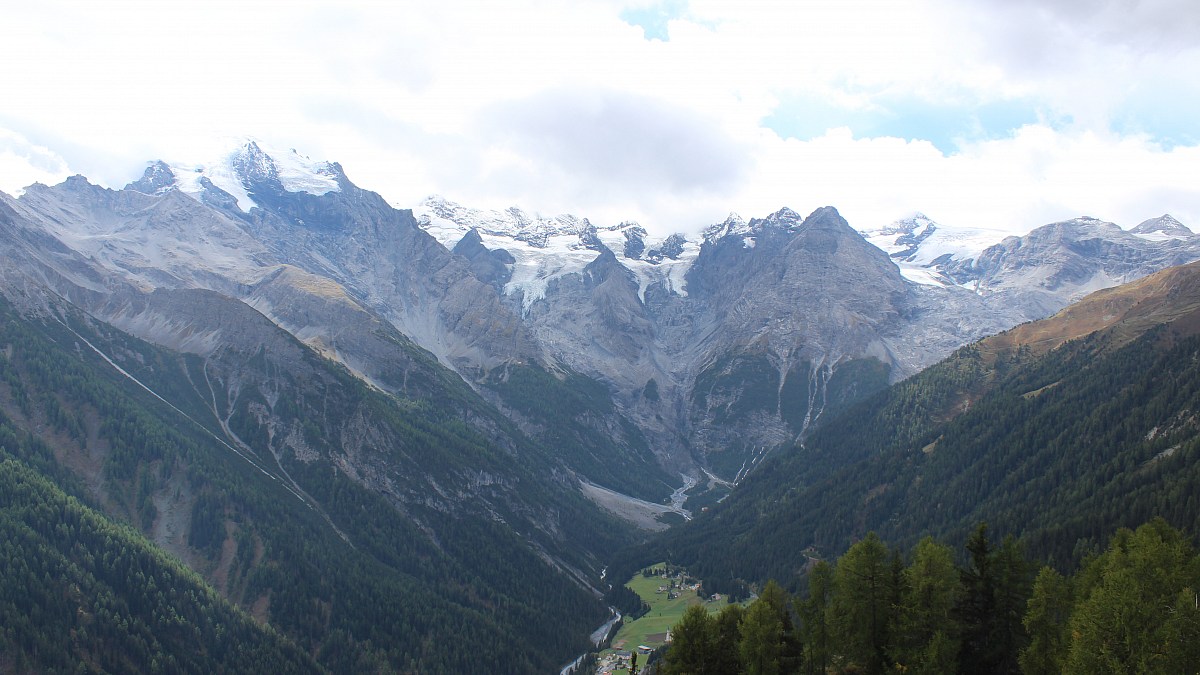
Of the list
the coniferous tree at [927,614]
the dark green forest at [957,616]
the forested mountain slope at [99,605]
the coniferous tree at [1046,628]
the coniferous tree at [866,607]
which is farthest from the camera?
the forested mountain slope at [99,605]

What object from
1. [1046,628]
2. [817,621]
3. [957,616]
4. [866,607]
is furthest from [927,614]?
[817,621]

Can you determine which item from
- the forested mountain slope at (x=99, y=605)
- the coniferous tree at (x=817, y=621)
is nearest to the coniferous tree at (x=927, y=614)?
the coniferous tree at (x=817, y=621)

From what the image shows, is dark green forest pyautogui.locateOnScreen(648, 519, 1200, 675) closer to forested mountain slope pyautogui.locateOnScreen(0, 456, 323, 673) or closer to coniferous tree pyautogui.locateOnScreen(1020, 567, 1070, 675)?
coniferous tree pyautogui.locateOnScreen(1020, 567, 1070, 675)

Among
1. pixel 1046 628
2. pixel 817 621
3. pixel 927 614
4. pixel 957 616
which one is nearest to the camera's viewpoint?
pixel 1046 628

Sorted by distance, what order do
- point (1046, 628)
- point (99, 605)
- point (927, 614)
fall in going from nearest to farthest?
point (1046, 628), point (927, 614), point (99, 605)

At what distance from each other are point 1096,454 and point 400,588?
15297cm

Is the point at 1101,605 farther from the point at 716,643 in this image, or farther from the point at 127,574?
the point at 127,574

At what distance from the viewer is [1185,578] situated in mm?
57219

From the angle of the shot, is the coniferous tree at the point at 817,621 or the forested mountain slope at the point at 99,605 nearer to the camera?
the coniferous tree at the point at 817,621

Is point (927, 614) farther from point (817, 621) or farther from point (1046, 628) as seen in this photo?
point (817, 621)

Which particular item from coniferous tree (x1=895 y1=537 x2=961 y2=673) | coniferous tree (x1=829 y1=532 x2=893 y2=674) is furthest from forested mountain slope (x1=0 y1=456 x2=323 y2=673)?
coniferous tree (x1=895 y1=537 x2=961 y2=673)

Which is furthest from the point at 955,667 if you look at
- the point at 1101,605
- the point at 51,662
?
the point at 51,662

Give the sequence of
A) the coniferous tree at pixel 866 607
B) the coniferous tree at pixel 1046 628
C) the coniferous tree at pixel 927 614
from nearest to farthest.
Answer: the coniferous tree at pixel 1046 628 < the coniferous tree at pixel 927 614 < the coniferous tree at pixel 866 607

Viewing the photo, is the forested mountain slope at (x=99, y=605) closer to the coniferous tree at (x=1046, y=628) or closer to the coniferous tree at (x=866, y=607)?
the coniferous tree at (x=866, y=607)
